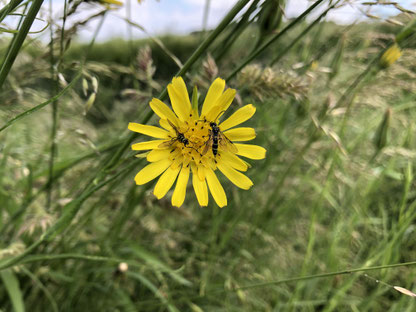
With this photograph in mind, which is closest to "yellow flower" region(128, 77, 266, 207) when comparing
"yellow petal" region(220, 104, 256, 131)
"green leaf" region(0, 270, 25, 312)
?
"yellow petal" region(220, 104, 256, 131)

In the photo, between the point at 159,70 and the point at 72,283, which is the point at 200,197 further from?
the point at 159,70

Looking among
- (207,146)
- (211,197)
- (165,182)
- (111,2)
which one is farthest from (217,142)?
(211,197)

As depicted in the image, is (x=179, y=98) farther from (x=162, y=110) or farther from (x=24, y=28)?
(x=24, y=28)

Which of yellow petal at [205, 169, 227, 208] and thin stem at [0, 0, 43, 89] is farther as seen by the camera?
yellow petal at [205, 169, 227, 208]

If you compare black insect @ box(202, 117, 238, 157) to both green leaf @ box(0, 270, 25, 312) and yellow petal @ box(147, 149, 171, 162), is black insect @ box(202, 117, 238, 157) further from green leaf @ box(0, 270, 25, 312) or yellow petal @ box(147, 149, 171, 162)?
green leaf @ box(0, 270, 25, 312)

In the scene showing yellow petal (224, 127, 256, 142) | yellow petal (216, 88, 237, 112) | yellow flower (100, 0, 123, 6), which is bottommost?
yellow petal (224, 127, 256, 142)

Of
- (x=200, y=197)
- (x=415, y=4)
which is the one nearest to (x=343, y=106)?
(x=415, y=4)
